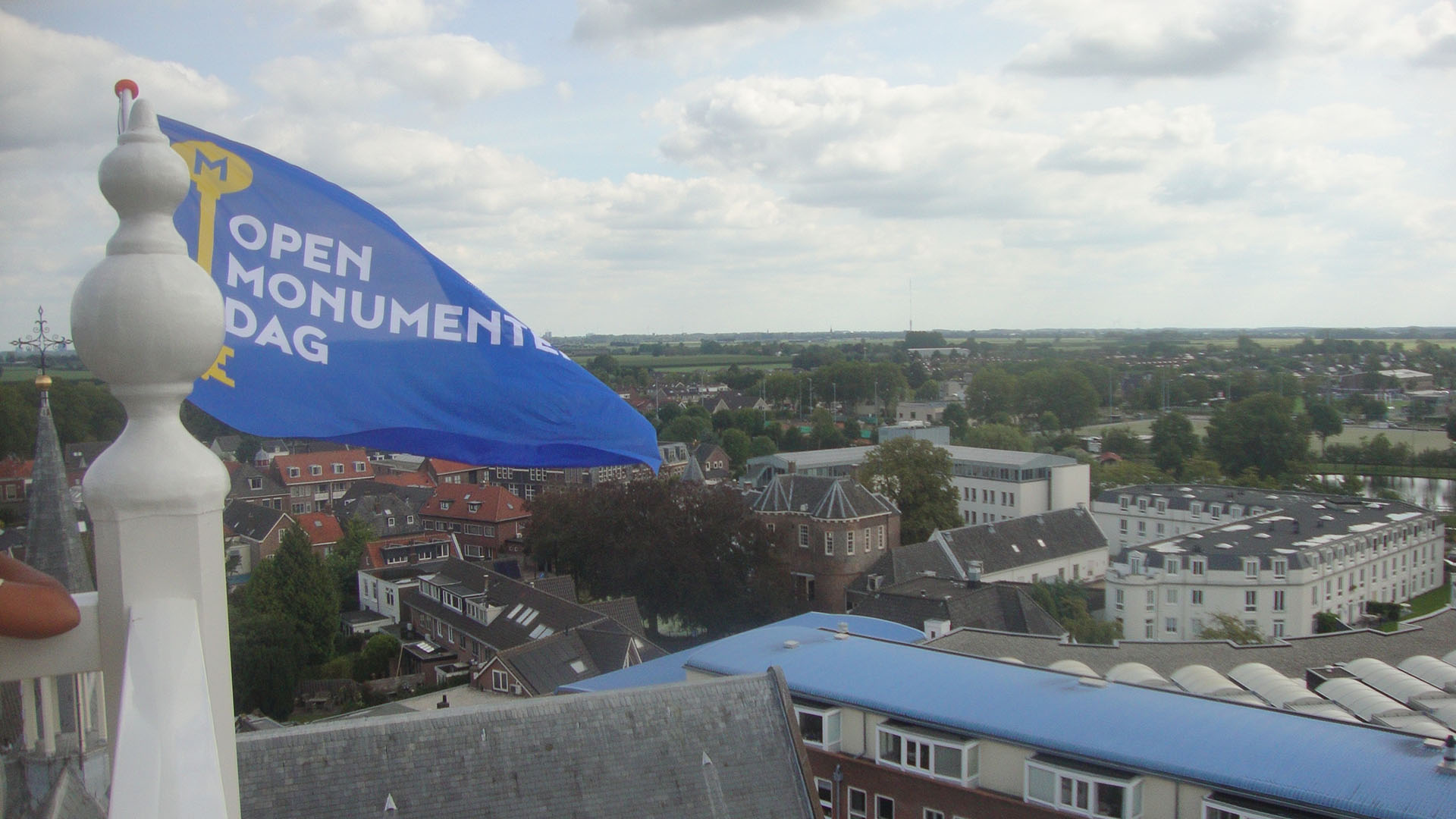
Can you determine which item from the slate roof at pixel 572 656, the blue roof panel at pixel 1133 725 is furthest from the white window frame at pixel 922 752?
the slate roof at pixel 572 656

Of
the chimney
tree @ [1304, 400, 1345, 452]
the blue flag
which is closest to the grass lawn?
the chimney

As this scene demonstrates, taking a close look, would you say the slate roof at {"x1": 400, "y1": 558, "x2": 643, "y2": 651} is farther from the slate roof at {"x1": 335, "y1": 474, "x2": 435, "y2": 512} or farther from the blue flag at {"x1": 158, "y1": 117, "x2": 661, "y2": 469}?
the blue flag at {"x1": 158, "y1": 117, "x2": 661, "y2": 469}

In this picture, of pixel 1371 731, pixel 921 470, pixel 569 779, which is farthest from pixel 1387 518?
pixel 569 779

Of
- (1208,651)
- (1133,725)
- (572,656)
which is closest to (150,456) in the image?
(1133,725)

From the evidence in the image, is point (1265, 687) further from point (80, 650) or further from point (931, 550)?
point (931, 550)

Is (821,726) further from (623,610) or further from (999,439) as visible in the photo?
(999,439)
